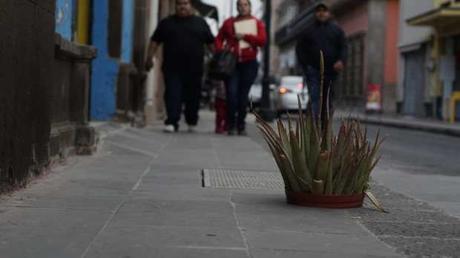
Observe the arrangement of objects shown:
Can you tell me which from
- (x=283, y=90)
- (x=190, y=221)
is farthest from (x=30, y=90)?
(x=283, y=90)

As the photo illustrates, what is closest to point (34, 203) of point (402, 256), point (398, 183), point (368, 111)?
point (402, 256)

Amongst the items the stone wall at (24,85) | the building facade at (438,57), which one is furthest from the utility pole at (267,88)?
the stone wall at (24,85)

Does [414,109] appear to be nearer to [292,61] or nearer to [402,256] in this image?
[402,256]

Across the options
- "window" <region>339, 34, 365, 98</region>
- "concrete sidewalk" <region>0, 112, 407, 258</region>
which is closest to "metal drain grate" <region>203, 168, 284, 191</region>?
"concrete sidewalk" <region>0, 112, 407, 258</region>

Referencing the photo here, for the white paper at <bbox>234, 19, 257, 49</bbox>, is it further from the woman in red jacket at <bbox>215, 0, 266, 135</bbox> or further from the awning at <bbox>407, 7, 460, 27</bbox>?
the awning at <bbox>407, 7, 460, 27</bbox>

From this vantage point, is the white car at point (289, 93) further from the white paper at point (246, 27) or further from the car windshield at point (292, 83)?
the white paper at point (246, 27)

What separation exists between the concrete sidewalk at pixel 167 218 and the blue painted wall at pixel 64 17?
1.27 m

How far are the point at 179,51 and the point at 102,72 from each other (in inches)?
44.6

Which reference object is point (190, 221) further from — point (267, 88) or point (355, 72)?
point (355, 72)

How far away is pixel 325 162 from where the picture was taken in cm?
518

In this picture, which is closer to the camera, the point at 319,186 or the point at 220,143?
the point at 319,186

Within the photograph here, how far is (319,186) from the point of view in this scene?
522 centimetres

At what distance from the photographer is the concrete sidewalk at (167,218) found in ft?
12.7

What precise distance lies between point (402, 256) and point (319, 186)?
139 cm
